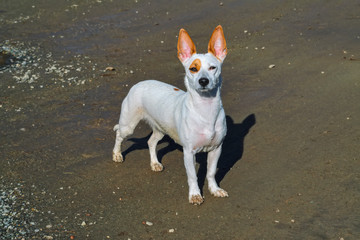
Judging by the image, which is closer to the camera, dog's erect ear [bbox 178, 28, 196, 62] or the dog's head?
the dog's head

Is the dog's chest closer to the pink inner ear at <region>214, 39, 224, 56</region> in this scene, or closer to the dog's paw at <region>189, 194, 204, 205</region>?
the dog's paw at <region>189, 194, 204, 205</region>

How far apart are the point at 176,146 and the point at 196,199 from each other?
2.23 meters

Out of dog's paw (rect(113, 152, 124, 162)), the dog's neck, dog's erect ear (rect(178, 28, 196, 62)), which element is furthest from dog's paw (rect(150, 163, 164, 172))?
dog's erect ear (rect(178, 28, 196, 62))

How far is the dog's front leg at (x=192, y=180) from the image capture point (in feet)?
23.1

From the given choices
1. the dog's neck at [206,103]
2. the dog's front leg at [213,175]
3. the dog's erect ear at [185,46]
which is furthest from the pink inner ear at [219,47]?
the dog's front leg at [213,175]

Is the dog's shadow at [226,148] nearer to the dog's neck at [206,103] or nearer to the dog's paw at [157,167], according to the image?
the dog's paw at [157,167]

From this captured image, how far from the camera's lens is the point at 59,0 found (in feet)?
67.5

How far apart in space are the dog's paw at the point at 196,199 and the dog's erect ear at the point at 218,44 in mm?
2019

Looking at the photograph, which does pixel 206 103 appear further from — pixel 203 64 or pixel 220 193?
pixel 220 193

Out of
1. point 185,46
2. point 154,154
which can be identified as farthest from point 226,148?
point 185,46

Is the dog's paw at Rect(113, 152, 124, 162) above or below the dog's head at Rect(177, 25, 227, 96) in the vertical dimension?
below

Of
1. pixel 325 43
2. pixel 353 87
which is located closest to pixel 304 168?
pixel 353 87

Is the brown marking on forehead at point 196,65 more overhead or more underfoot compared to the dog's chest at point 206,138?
more overhead

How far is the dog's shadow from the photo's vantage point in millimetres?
8039
